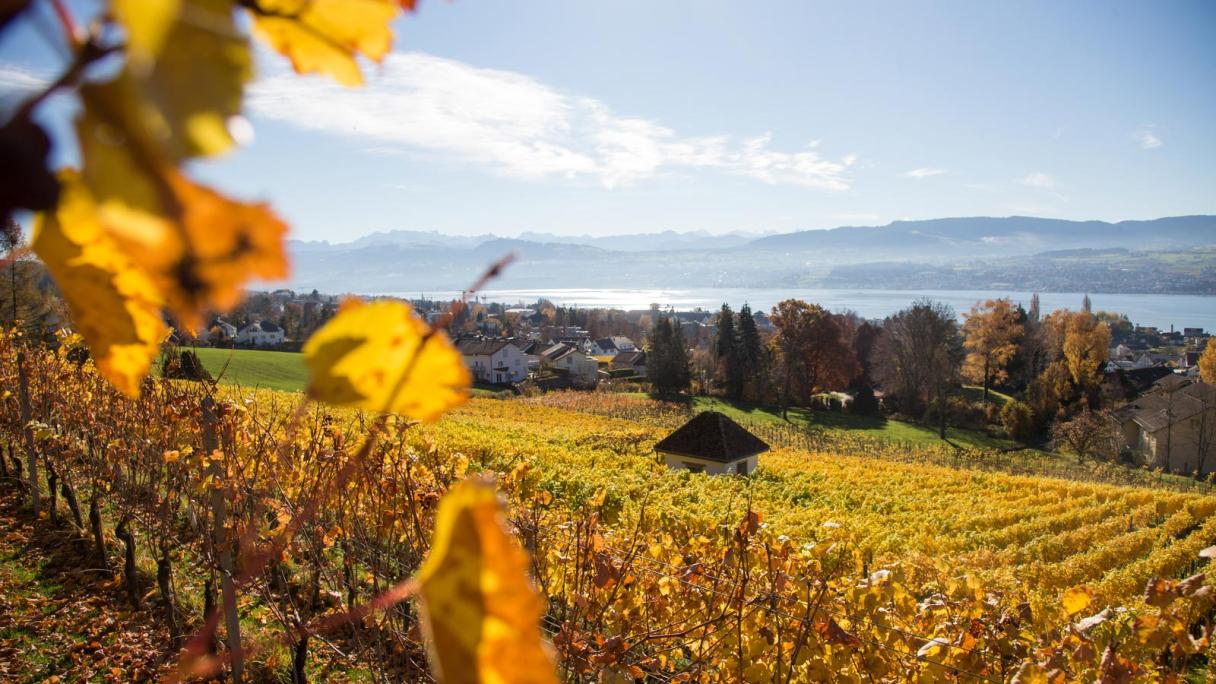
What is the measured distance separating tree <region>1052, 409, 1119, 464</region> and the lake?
3079 inches

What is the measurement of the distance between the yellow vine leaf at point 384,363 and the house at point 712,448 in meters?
17.3

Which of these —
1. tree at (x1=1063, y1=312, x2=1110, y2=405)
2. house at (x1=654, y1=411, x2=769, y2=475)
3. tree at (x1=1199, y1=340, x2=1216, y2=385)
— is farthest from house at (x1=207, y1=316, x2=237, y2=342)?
tree at (x1=1199, y1=340, x2=1216, y2=385)

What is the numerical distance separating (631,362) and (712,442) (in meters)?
40.9

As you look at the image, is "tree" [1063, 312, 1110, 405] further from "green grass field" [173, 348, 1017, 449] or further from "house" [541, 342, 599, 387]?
"house" [541, 342, 599, 387]

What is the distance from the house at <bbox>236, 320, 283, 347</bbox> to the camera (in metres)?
58.0

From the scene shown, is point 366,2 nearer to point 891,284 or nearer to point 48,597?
point 48,597

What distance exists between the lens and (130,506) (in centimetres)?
548

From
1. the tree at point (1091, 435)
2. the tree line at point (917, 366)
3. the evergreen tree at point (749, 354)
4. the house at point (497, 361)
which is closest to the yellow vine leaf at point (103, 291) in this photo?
the tree at point (1091, 435)

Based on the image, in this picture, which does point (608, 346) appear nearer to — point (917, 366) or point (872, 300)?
point (917, 366)

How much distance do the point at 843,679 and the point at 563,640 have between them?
1282mm

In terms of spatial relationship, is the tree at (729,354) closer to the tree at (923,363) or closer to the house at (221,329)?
the tree at (923,363)

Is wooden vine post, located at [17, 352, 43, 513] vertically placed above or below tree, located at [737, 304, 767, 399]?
above

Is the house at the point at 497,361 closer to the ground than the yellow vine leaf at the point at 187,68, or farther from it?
closer to the ground

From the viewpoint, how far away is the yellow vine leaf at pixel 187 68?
174 mm
